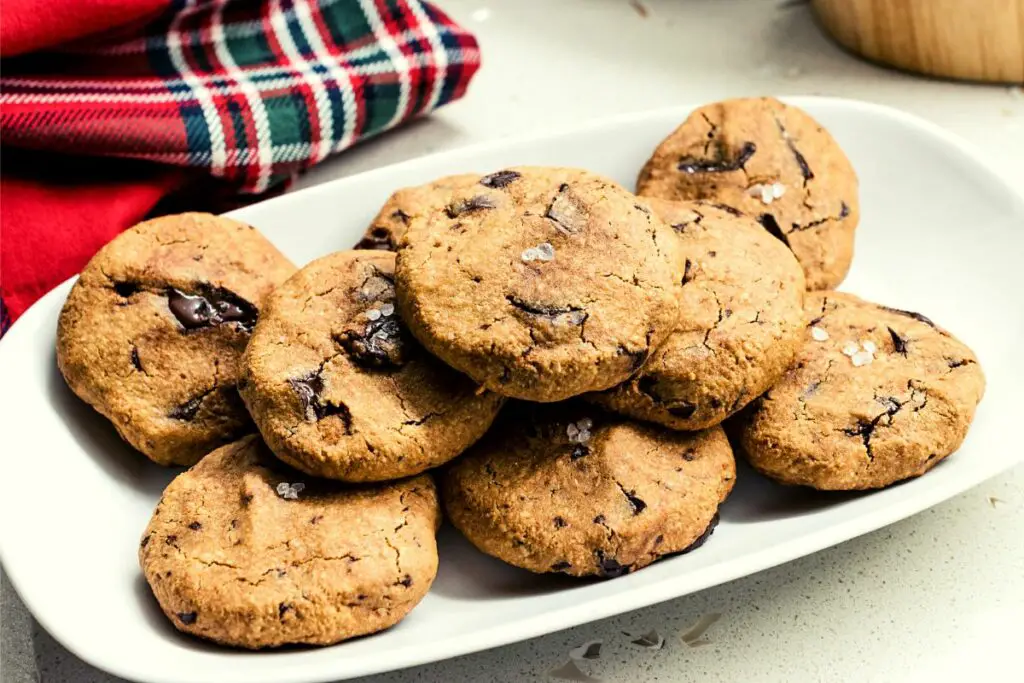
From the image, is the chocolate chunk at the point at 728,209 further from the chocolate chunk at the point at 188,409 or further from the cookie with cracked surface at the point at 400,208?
the chocolate chunk at the point at 188,409

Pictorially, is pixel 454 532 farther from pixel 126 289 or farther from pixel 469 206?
pixel 126 289

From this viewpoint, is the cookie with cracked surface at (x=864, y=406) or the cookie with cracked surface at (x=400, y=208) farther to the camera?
the cookie with cracked surface at (x=400, y=208)

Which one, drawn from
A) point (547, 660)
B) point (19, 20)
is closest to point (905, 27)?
point (547, 660)

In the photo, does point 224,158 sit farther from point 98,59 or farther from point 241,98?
point 98,59

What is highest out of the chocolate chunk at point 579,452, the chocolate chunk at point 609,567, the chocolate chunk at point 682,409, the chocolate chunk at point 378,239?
the chocolate chunk at point 378,239

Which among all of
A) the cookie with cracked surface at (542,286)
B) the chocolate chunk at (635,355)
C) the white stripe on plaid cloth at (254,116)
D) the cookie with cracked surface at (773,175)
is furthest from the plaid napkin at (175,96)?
the chocolate chunk at (635,355)

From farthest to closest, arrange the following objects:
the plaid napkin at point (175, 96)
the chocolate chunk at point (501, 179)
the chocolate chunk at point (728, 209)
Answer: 1. the plaid napkin at point (175, 96)
2. the chocolate chunk at point (728, 209)
3. the chocolate chunk at point (501, 179)

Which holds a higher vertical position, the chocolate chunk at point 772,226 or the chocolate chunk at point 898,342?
the chocolate chunk at point 772,226

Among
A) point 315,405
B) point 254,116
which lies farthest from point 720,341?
point 254,116
